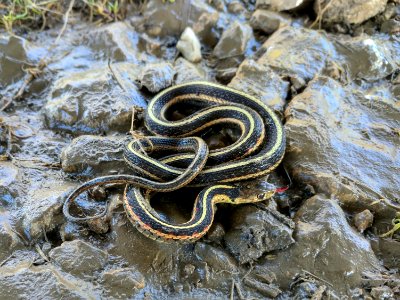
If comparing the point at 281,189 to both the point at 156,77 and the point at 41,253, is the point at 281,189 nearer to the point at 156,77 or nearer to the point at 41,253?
the point at 156,77

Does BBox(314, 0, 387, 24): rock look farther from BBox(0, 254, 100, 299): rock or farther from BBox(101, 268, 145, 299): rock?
BBox(0, 254, 100, 299): rock

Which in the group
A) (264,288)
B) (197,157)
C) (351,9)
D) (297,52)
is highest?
(351,9)

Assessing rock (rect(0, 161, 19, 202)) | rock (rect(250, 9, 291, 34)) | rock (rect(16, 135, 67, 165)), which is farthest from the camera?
rock (rect(250, 9, 291, 34))

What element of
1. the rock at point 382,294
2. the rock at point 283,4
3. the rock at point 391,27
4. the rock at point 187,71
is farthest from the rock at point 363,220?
the rock at point 283,4

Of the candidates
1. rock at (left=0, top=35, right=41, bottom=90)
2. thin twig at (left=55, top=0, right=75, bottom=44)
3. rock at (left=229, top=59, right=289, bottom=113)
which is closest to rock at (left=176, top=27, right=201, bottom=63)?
rock at (left=229, top=59, right=289, bottom=113)

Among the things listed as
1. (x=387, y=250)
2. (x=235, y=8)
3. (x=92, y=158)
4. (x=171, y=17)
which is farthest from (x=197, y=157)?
(x=235, y=8)

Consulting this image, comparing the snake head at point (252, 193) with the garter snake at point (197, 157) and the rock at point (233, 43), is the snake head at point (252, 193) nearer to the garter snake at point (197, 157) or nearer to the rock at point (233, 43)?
the garter snake at point (197, 157)

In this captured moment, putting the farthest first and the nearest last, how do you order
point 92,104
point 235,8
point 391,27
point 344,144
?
→ point 235,8
point 391,27
point 92,104
point 344,144

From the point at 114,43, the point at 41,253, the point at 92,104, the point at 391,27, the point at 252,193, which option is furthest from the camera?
the point at 391,27
